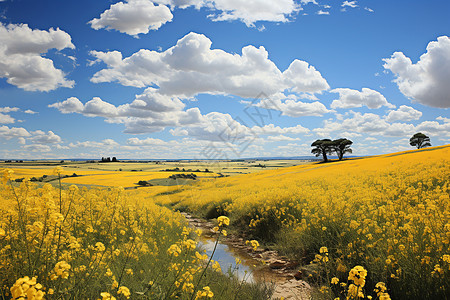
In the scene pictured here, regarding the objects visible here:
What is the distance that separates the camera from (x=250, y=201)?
39.7ft

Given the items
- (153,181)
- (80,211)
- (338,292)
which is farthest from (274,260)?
(153,181)

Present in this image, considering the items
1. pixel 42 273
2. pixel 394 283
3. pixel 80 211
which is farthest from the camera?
pixel 80 211

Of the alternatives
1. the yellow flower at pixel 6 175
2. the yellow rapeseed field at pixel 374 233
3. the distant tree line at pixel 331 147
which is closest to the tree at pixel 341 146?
the distant tree line at pixel 331 147

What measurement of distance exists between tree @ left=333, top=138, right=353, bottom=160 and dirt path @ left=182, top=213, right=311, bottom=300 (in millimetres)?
59243

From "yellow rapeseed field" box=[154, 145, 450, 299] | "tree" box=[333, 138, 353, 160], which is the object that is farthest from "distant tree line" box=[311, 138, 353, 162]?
"yellow rapeseed field" box=[154, 145, 450, 299]

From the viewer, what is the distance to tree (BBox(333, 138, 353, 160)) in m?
63.4

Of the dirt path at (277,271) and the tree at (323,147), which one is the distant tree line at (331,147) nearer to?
the tree at (323,147)

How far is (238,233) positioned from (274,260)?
3473mm

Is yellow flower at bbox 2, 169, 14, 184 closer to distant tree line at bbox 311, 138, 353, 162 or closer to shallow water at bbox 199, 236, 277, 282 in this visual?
shallow water at bbox 199, 236, 277, 282

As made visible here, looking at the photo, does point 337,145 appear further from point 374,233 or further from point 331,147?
point 374,233

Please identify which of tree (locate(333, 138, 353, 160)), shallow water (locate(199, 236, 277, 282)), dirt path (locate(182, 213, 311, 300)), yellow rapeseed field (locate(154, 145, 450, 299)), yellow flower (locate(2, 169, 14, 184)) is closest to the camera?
yellow flower (locate(2, 169, 14, 184))

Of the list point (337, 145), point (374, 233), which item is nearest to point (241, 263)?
point (374, 233)

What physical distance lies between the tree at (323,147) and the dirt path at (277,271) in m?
59.1

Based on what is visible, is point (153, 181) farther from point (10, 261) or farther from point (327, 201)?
point (10, 261)
